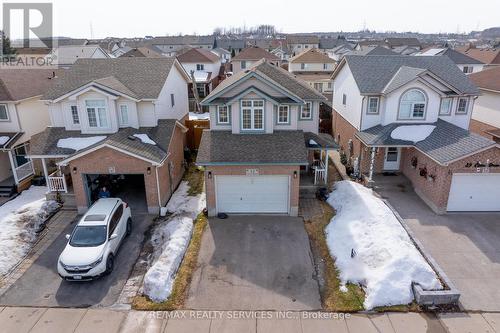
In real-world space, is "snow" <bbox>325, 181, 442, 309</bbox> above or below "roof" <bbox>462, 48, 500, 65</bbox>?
below

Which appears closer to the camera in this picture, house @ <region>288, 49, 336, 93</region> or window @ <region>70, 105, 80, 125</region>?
window @ <region>70, 105, 80, 125</region>

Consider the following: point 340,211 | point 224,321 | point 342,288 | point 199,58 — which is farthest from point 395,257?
point 199,58

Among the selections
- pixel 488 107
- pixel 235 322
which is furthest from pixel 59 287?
pixel 488 107

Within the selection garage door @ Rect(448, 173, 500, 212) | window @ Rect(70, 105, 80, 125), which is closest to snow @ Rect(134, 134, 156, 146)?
window @ Rect(70, 105, 80, 125)

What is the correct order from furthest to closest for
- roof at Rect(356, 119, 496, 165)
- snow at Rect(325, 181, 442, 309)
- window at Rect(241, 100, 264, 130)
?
window at Rect(241, 100, 264, 130)
roof at Rect(356, 119, 496, 165)
snow at Rect(325, 181, 442, 309)

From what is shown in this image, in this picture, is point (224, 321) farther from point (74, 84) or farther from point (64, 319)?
point (74, 84)

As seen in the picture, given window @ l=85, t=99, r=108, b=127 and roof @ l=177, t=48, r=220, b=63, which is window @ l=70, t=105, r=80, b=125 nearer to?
window @ l=85, t=99, r=108, b=127

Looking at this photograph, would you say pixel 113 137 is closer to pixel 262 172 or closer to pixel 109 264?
pixel 109 264

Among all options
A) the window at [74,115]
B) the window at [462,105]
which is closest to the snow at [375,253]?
the window at [462,105]
